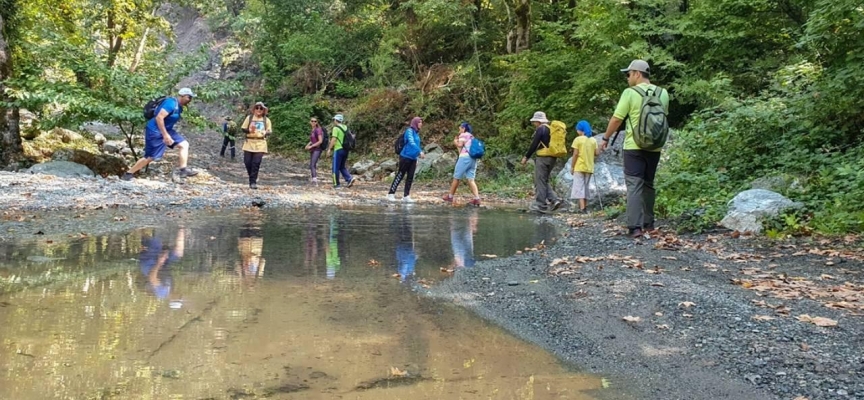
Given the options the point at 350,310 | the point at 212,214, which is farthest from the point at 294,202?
the point at 350,310

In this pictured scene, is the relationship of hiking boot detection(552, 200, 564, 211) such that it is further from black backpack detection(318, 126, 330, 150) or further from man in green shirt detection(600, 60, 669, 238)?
black backpack detection(318, 126, 330, 150)

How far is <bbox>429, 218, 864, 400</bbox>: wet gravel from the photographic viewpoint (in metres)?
2.97

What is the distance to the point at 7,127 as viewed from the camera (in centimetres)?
1448

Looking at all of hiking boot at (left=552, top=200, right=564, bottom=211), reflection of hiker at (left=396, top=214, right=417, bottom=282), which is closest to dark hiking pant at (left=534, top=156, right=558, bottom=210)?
hiking boot at (left=552, top=200, right=564, bottom=211)

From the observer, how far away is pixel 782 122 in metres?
9.52

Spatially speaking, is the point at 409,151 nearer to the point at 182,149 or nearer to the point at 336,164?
the point at 336,164

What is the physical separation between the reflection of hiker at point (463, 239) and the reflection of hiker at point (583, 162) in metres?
2.10

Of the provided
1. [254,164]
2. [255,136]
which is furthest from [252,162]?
[255,136]

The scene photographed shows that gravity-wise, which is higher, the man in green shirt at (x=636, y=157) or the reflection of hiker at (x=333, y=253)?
the man in green shirt at (x=636, y=157)

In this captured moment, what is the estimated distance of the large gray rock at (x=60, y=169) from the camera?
40.5 feet

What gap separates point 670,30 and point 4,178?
44.3ft

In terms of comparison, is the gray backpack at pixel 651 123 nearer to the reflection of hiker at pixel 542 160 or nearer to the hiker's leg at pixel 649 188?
the hiker's leg at pixel 649 188

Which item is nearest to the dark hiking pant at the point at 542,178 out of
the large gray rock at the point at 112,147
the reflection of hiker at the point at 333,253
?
the reflection of hiker at the point at 333,253

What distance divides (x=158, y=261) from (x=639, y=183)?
513 cm
